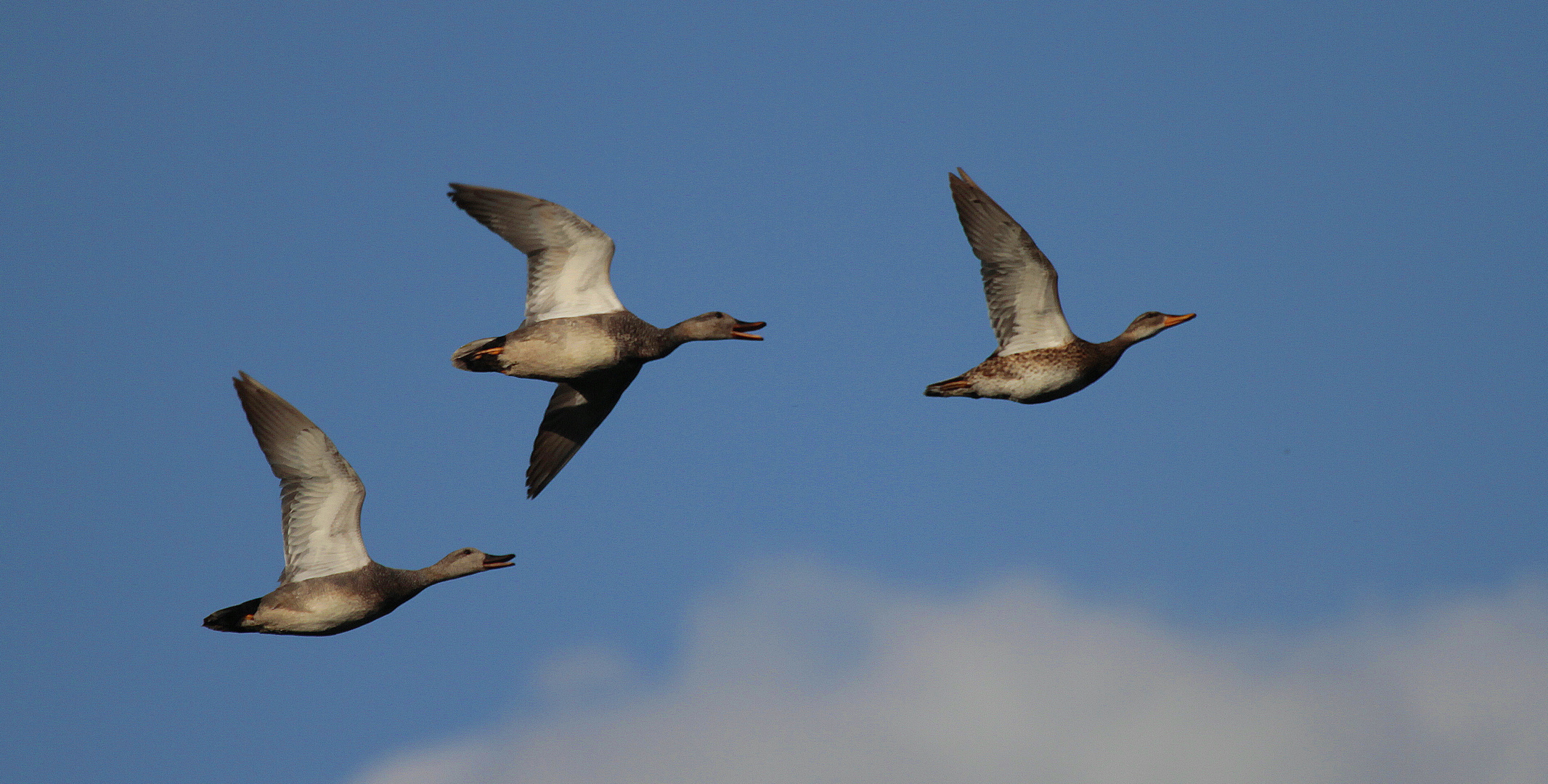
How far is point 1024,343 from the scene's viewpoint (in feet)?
63.4

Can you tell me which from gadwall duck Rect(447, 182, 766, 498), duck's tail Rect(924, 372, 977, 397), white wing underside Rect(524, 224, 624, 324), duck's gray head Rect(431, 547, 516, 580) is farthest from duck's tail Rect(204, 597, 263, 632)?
duck's tail Rect(924, 372, 977, 397)

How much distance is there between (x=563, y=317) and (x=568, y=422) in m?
2.70

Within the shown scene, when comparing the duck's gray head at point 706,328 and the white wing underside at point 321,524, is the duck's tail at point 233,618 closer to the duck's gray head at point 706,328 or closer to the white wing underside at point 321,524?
the white wing underside at point 321,524

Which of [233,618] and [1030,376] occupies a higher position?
[1030,376]

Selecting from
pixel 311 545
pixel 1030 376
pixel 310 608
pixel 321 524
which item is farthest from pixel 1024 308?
pixel 310 608

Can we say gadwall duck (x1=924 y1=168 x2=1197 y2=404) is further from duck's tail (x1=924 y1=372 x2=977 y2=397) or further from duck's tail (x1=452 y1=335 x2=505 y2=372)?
duck's tail (x1=452 y1=335 x2=505 y2=372)

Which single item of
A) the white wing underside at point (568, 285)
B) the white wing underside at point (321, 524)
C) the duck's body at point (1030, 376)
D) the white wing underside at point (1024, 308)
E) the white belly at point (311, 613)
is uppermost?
the white wing underside at point (568, 285)

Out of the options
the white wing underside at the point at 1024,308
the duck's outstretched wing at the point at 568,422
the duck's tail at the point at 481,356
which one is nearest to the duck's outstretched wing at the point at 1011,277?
the white wing underside at the point at 1024,308

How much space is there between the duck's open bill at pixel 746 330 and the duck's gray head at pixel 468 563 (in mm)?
4191

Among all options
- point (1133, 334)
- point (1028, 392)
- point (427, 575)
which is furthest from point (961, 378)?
point (427, 575)

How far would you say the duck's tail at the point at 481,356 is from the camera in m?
19.7

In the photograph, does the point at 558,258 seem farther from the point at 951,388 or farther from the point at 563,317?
the point at 951,388

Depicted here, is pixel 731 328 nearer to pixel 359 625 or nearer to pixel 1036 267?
pixel 1036 267

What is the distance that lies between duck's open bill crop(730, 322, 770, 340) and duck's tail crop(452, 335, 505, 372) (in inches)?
122
